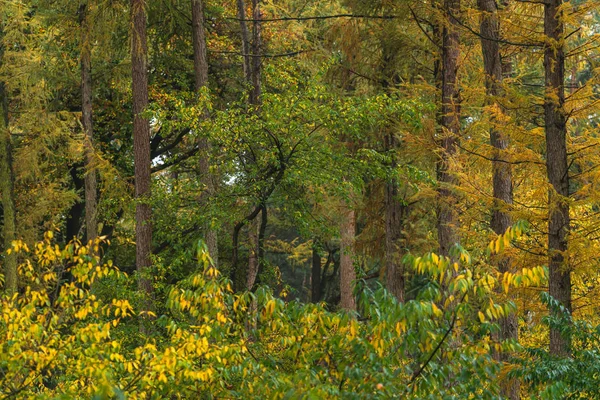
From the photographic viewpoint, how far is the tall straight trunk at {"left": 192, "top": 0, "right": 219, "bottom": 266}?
15539 mm

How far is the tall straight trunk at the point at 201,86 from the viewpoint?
1554cm

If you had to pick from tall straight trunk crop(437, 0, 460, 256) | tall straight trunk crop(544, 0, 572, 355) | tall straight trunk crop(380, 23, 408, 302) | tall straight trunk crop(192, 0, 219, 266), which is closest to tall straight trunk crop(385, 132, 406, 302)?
tall straight trunk crop(380, 23, 408, 302)

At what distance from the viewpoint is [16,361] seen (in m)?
6.76

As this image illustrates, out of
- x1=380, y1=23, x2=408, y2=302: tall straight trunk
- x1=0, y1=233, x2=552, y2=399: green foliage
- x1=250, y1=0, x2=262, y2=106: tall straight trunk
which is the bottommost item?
x1=0, y1=233, x2=552, y2=399: green foliage

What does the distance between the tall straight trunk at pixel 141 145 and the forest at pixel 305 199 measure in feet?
0.13

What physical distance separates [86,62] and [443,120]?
322 inches

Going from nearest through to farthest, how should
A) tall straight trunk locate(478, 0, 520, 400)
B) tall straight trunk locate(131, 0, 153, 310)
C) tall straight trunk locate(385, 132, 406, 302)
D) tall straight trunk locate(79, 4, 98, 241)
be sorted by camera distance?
tall straight trunk locate(478, 0, 520, 400) < tall straight trunk locate(131, 0, 153, 310) < tall straight trunk locate(79, 4, 98, 241) < tall straight trunk locate(385, 132, 406, 302)

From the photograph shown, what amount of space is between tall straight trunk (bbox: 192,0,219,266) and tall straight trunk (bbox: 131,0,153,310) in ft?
3.26

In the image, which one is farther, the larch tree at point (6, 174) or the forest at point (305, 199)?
the larch tree at point (6, 174)

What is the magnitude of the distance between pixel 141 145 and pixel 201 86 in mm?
1616

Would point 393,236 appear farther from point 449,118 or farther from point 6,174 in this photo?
point 6,174

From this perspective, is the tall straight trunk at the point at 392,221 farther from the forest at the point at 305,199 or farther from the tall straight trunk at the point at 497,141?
the tall straight trunk at the point at 497,141

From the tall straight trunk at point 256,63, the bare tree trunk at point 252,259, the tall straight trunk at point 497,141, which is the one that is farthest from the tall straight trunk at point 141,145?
the tall straight trunk at point 497,141

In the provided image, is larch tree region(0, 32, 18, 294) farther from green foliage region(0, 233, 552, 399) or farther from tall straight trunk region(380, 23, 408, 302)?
green foliage region(0, 233, 552, 399)
